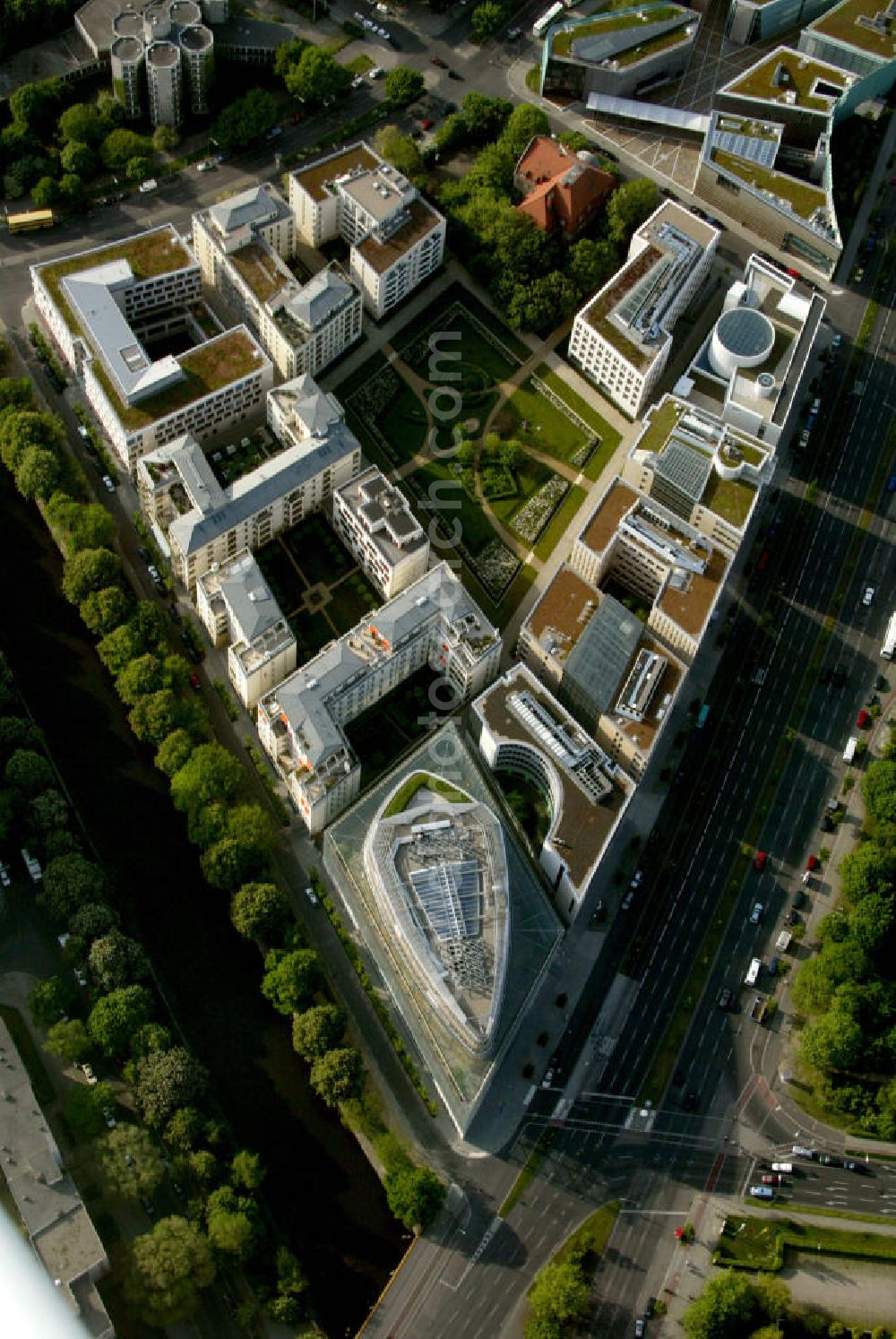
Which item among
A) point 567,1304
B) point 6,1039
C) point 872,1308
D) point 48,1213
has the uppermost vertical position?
point 6,1039

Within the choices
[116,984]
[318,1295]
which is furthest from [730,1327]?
[116,984]

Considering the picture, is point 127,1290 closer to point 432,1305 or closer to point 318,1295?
point 318,1295

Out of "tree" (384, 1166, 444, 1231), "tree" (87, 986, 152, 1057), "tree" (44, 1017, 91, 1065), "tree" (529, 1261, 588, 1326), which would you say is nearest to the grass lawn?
"tree" (529, 1261, 588, 1326)

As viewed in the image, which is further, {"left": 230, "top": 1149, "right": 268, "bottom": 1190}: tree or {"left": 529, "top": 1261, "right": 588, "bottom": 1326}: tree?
{"left": 230, "top": 1149, "right": 268, "bottom": 1190}: tree

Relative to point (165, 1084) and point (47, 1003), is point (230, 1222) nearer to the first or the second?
point (165, 1084)

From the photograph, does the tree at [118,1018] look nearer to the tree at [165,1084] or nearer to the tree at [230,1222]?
the tree at [165,1084]

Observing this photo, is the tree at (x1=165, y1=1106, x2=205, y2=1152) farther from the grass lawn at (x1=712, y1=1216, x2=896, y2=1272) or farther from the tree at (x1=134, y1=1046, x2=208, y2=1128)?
the grass lawn at (x1=712, y1=1216, x2=896, y2=1272)
